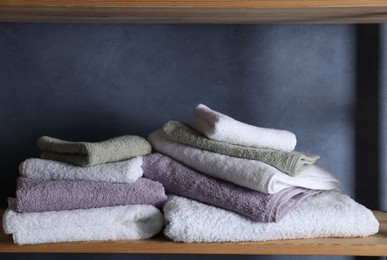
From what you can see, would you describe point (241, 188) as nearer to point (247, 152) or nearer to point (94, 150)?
point (247, 152)

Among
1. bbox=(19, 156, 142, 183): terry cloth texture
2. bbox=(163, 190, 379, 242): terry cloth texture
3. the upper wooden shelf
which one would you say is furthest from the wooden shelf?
the upper wooden shelf

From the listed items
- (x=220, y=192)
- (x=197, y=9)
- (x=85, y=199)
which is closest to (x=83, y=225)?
(x=85, y=199)

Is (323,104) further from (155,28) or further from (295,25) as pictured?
(155,28)

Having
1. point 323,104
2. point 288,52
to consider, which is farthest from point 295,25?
point 323,104

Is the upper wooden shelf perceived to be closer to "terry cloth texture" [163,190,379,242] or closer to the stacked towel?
the stacked towel

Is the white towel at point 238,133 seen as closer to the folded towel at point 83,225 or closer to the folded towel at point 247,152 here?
the folded towel at point 247,152

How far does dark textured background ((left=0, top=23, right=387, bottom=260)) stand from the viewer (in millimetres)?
1367

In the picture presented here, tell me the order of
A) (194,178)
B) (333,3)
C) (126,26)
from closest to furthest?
(333,3) → (194,178) → (126,26)

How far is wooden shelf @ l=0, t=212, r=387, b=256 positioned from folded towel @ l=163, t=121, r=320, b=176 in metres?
0.12

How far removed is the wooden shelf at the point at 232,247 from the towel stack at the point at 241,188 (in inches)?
0.5

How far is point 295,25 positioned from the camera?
1371mm

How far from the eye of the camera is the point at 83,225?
1.04m

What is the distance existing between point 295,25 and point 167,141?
1.37 feet

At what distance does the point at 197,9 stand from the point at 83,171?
330 mm
